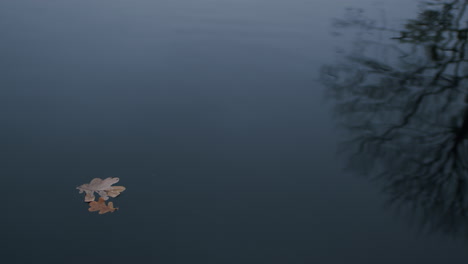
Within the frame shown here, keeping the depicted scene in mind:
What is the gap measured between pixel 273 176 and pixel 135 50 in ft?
10.3

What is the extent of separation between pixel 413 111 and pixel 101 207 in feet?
11.7

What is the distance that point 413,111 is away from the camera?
5.02 m

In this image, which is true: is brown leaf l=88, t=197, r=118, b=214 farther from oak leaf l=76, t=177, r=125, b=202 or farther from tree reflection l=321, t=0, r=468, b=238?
tree reflection l=321, t=0, r=468, b=238

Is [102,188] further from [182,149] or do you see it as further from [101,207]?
[182,149]

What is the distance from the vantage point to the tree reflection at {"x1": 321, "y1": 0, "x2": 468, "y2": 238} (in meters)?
3.87

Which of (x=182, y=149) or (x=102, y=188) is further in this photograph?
(x=182, y=149)

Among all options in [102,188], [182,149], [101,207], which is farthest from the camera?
[182,149]

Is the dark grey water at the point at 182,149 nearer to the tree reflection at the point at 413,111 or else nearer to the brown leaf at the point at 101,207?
the brown leaf at the point at 101,207

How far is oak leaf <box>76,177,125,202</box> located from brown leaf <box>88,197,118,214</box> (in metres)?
0.06

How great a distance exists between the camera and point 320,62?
6.00 meters

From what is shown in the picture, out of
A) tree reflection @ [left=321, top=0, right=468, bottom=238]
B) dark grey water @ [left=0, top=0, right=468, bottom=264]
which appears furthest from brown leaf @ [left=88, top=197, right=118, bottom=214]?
tree reflection @ [left=321, top=0, right=468, bottom=238]

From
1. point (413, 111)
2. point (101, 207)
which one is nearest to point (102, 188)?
point (101, 207)

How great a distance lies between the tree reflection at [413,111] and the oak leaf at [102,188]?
2.16m

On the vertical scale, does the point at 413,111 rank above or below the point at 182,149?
below
